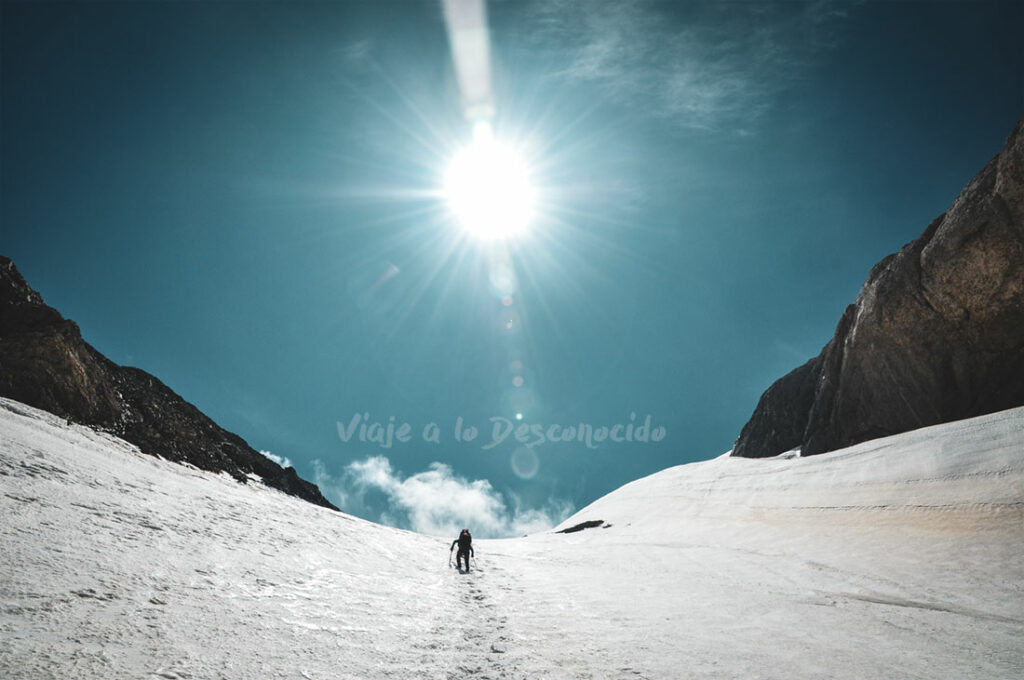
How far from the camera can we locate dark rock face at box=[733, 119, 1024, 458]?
29062mm

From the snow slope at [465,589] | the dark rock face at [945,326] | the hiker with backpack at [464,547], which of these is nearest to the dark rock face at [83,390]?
the snow slope at [465,589]

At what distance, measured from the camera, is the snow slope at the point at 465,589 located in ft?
20.7

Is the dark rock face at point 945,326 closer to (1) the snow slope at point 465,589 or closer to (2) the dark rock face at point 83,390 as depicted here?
(1) the snow slope at point 465,589

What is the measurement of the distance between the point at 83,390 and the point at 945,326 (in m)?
56.0

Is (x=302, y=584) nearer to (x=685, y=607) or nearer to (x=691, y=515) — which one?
(x=685, y=607)

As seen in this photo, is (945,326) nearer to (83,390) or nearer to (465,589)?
(465,589)

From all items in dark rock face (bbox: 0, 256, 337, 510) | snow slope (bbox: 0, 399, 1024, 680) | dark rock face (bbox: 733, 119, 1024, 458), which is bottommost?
snow slope (bbox: 0, 399, 1024, 680)

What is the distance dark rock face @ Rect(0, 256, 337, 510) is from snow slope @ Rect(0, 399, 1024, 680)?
287cm

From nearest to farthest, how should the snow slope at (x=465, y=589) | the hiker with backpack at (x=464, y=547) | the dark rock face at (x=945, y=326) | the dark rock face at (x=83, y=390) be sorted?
the snow slope at (x=465, y=589) < the hiker with backpack at (x=464, y=547) < the dark rock face at (x=83, y=390) < the dark rock face at (x=945, y=326)

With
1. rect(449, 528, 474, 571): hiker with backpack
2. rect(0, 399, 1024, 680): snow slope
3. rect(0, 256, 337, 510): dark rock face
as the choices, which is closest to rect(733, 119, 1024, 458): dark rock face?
A: rect(0, 399, 1024, 680): snow slope

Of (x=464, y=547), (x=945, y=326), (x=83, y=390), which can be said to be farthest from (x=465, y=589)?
(x=945, y=326)

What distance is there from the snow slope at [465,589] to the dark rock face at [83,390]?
2869 mm

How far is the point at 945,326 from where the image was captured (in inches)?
1315

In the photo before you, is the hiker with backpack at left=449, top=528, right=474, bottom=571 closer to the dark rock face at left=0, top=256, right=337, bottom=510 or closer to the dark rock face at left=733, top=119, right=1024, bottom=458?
the dark rock face at left=0, top=256, right=337, bottom=510
